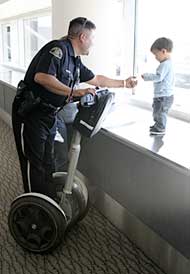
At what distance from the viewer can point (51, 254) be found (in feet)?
7.65

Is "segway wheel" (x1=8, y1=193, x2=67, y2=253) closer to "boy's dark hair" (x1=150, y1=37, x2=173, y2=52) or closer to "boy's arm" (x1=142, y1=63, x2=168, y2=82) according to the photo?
"boy's arm" (x1=142, y1=63, x2=168, y2=82)

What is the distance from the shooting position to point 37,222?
7.41ft

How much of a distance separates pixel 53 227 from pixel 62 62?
0.99m

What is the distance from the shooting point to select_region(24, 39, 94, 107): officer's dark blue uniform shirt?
2.10 m

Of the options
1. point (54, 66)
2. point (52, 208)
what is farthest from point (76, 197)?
point (54, 66)

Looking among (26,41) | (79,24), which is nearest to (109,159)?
(79,24)

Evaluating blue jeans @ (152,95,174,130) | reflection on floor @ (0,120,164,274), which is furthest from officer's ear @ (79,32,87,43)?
reflection on floor @ (0,120,164,274)

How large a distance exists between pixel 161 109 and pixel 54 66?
777mm

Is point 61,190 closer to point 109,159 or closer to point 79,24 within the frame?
point 109,159

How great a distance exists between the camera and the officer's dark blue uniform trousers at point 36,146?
7.34ft

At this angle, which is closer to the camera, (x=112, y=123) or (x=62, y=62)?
(x=62, y=62)

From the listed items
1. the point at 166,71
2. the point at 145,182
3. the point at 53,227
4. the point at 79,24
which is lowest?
the point at 53,227

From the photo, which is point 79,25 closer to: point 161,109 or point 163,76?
point 163,76

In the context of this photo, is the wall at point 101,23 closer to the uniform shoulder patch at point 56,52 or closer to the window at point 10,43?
the uniform shoulder patch at point 56,52
